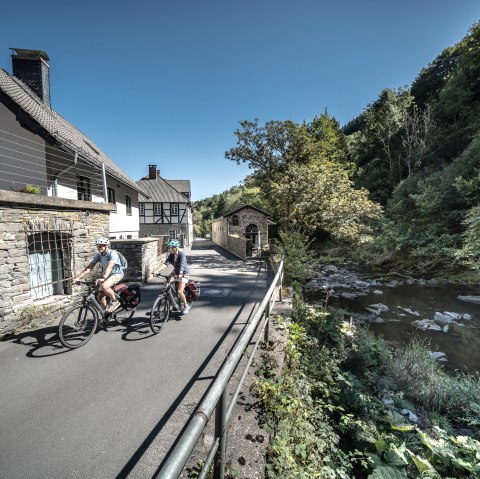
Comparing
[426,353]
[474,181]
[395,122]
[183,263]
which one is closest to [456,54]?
[395,122]

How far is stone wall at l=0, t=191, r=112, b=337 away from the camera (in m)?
4.98

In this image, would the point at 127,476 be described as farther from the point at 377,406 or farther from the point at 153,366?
the point at 377,406

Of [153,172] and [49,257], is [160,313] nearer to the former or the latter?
[49,257]

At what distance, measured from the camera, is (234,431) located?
2.60 meters

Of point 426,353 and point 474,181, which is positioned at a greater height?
point 474,181

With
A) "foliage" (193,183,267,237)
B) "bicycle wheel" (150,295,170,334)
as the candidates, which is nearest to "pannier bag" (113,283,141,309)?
"bicycle wheel" (150,295,170,334)

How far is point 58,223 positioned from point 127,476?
5586 millimetres

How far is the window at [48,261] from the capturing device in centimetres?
588

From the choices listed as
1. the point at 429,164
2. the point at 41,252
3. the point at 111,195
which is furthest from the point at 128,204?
the point at 429,164

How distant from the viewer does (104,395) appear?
338cm

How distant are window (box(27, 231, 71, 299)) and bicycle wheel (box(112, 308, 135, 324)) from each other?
4.77 ft

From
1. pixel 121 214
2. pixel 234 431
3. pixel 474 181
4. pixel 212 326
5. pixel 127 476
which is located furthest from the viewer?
pixel 121 214

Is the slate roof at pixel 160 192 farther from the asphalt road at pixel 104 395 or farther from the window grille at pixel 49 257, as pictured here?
the asphalt road at pixel 104 395

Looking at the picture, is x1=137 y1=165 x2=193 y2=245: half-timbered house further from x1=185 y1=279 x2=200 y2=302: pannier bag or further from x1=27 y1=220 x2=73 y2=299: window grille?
x1=185 y1=279 x2=200 y2=302: pannier bag
